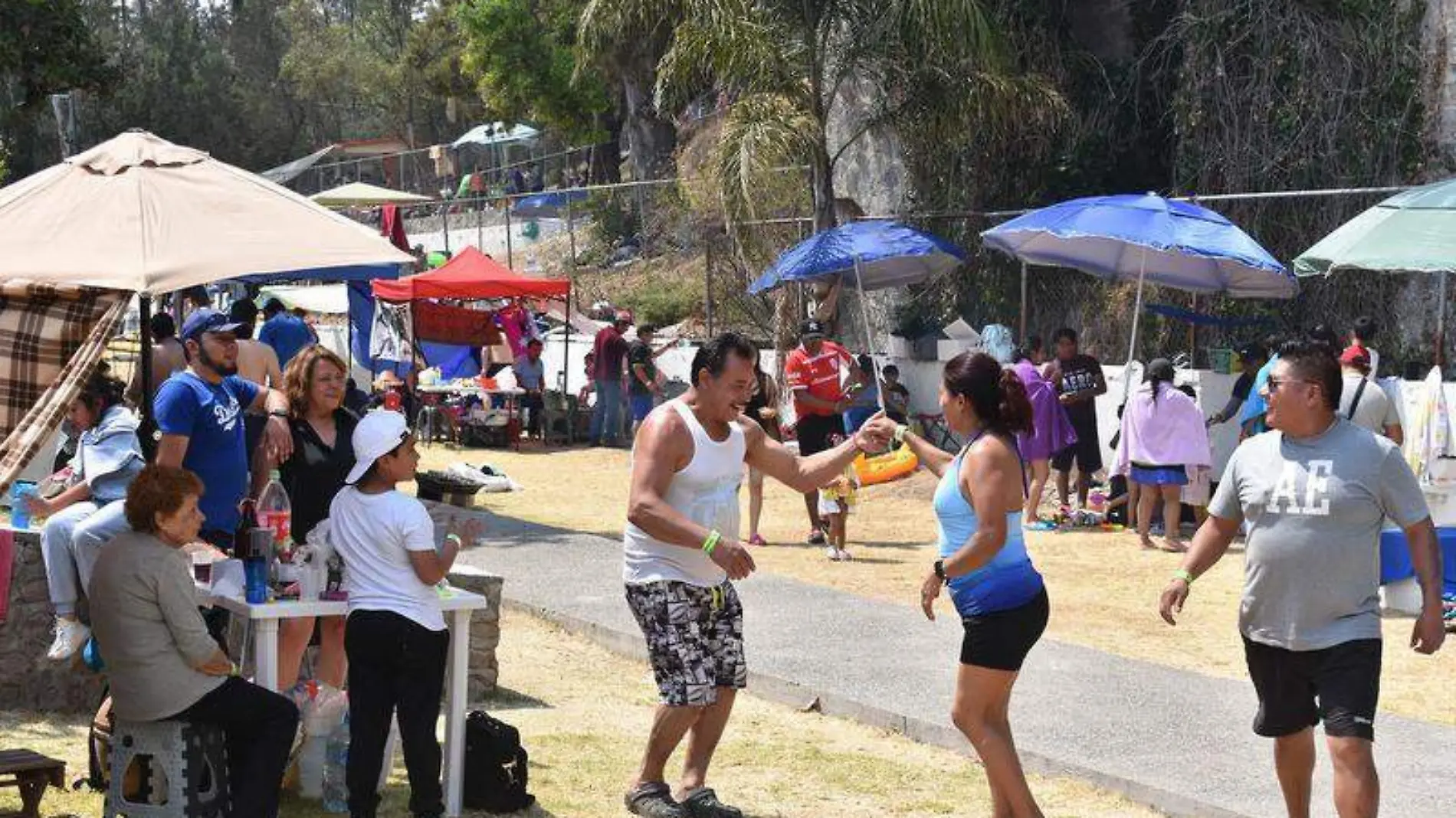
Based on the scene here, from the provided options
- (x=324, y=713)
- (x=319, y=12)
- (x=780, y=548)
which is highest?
(x=319, y=12)

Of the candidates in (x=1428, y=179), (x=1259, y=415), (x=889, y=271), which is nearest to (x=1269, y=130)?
(x=1428, y=179)

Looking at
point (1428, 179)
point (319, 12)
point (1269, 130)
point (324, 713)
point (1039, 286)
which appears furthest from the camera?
point (319, 12)

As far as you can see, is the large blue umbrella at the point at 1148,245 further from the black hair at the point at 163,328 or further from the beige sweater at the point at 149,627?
the beige sweater at the point at 149,627

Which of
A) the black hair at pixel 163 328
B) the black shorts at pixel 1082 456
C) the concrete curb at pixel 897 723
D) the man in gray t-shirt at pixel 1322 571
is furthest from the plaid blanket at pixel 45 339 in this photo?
the black shorts at pixel 1082 456

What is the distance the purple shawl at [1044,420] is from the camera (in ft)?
53.5

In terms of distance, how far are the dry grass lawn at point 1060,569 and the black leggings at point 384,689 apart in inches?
196

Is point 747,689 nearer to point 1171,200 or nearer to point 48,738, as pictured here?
point 48,738

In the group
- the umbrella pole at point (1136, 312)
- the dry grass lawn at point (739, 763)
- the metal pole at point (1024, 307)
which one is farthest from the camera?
the metal pole at point (1024, 307)

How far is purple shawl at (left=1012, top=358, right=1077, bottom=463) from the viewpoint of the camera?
16.3 m

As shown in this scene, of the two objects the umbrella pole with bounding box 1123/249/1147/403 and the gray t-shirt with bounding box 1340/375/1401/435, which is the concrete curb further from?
the umbrella pole with bounding box 1123/249/1147/403

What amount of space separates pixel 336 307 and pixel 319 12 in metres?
56.4

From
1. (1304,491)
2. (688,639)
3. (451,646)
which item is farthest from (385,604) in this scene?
(1304,491)

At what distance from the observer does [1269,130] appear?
2122 centimetres

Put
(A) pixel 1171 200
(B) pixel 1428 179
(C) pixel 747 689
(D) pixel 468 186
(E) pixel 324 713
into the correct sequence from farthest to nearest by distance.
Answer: (D) pixel 468 186 → (B) pixel 1428 179 → (A) pixel 1171 200 → (C) pixel 747 689 → (E) pixel 324 713
